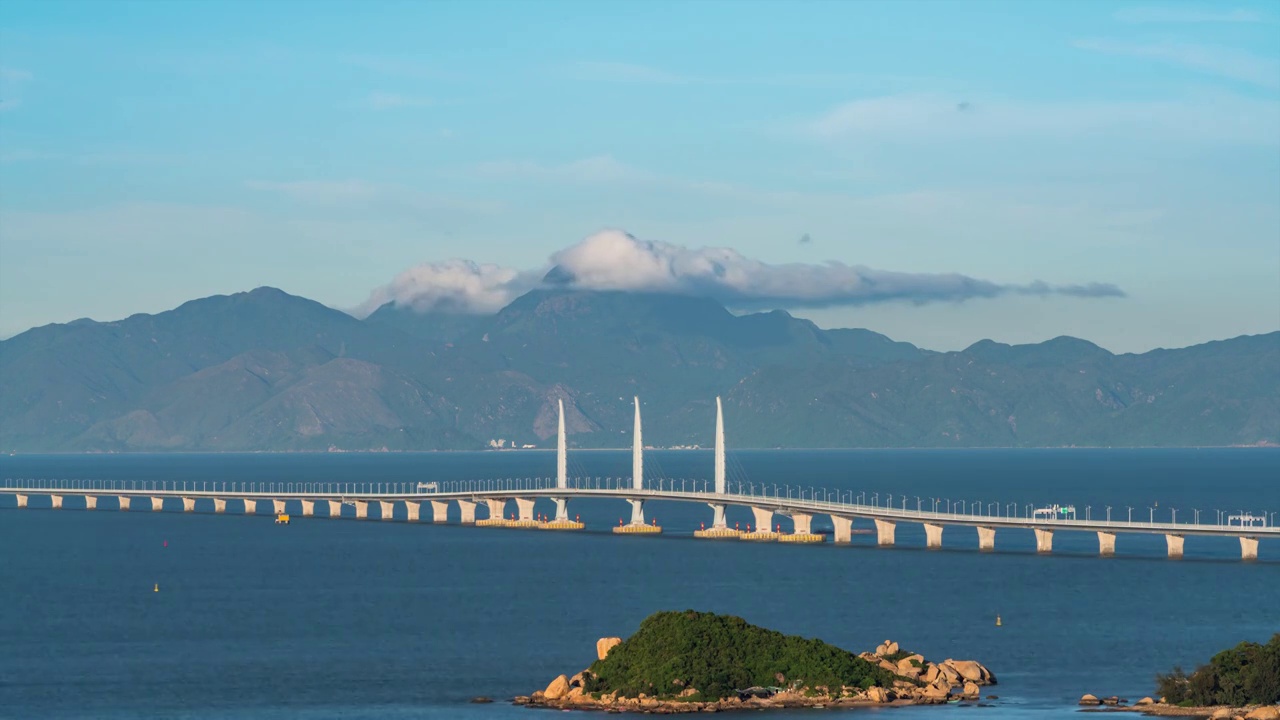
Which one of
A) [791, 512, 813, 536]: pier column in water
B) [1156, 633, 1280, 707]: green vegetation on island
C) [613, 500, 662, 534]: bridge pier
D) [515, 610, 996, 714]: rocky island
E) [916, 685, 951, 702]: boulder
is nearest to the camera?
[1156, 633, 1280, 707]: green vegetation on island

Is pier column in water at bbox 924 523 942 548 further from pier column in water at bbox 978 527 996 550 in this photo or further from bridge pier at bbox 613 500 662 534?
bridge pier at bbox 613 500 662 534

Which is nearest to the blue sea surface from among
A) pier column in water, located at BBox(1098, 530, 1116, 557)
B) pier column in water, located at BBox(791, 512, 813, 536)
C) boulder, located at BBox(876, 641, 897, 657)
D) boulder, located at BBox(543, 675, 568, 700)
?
pier column in water, located at BBox(1098, 530, 1116, 557)

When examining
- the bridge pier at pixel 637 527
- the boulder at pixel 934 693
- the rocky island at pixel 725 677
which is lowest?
the bridge pier at pixel 637 527

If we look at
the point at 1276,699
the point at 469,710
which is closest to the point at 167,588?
the point at 469,710

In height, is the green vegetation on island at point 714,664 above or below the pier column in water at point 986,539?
above

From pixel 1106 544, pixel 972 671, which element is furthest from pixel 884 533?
pixel 972 671

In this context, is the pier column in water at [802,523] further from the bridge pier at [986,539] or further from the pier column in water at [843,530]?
the bridge pier at [986,539]

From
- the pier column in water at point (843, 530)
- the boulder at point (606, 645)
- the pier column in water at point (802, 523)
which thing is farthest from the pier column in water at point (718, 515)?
the boulder at point (606, 645)

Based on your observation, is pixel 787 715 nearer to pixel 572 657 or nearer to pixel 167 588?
pixel 572 657
